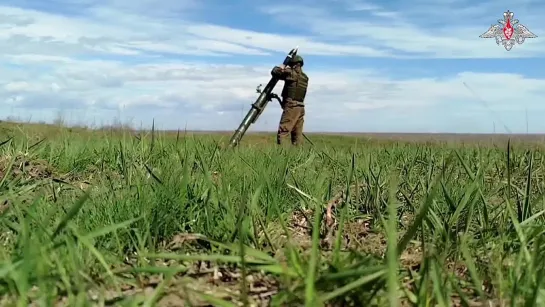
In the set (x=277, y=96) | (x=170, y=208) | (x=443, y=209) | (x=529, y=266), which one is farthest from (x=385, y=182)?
A: (x=277, y=96)

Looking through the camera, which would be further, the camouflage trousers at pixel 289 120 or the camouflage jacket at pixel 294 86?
the camouflage trousers at pixel 289 120

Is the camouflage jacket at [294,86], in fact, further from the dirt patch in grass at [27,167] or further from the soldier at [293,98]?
the dirt patch in grass at [27,167]

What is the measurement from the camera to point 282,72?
400 inches

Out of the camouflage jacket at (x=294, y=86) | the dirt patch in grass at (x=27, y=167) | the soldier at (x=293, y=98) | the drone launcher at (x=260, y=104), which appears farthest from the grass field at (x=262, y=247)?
the soldier at (x=293, y=98)

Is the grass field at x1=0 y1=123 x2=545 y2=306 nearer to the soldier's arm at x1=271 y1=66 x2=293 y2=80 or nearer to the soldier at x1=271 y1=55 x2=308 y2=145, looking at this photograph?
the soldier's arm at x1=271 y1=66 x2=293 y2=80

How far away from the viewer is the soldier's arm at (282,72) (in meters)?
10.1

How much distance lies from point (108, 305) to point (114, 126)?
577 cm

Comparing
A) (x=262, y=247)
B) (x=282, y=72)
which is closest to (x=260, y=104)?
(x=282, y=72)

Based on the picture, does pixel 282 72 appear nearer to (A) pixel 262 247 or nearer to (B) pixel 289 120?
(B) pixel 289 120

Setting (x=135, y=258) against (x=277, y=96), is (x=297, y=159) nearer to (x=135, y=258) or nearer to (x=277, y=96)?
(x=135, y=258)

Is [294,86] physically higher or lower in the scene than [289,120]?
higher

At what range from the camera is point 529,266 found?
136 cm

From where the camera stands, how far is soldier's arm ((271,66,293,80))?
1012cm

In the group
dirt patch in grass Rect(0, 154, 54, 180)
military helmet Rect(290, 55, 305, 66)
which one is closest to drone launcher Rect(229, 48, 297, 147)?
military helmet Rect(290, 55, 305, 66)
